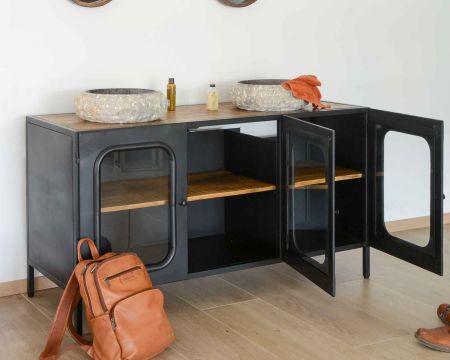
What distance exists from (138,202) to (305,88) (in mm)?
916

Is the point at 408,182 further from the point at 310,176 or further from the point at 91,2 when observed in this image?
A: the point at 91,2

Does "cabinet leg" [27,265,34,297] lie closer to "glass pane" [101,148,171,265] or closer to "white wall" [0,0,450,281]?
"white wall" [0,0,450,281]

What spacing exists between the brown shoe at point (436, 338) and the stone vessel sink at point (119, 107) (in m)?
1.29

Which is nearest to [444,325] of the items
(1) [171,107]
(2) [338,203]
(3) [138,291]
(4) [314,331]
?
(4) [314,331]

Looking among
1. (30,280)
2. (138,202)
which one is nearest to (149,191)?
(138,202)

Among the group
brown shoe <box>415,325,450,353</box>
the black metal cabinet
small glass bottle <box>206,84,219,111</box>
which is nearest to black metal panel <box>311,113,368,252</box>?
the black metal cabinet

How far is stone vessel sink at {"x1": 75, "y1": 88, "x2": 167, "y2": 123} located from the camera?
128 inches

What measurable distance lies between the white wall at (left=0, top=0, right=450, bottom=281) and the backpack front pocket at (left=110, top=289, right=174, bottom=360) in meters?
0.88

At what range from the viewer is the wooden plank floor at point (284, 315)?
10.2 feet

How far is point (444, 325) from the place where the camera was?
3309 mm

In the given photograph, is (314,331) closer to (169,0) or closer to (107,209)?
(107,209)

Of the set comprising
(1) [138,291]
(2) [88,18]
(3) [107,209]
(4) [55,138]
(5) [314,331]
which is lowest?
(5) [314,331]

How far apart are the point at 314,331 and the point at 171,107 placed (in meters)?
1.14

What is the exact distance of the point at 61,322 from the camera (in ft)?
10.1
